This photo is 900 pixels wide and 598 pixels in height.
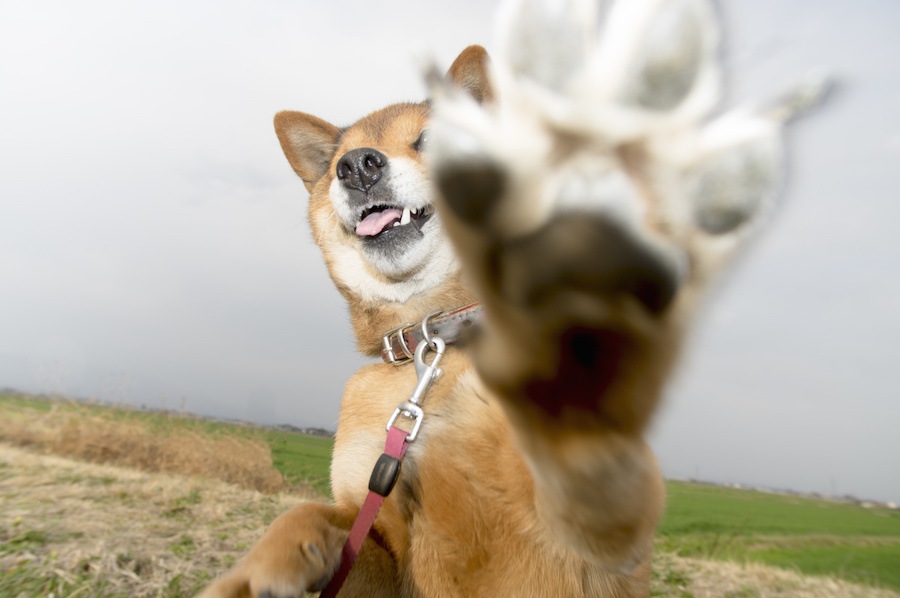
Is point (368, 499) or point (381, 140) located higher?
point (381, 140)

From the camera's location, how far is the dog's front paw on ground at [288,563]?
212 centimetres

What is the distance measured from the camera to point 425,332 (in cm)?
276

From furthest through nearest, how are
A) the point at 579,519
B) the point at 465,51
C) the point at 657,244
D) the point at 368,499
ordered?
the point at 465,51, the point at 368,499, the point at 579,519, the point at 657,244

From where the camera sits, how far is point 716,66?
3.12ft

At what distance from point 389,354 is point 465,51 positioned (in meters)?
1.89

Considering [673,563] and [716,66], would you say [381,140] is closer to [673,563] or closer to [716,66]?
[716,66]

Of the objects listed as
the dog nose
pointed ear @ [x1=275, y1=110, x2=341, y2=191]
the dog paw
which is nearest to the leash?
the dog nose

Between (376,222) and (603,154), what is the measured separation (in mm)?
2797

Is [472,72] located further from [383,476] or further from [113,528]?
[113,528]

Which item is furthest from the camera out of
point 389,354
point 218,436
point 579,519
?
point 218,436

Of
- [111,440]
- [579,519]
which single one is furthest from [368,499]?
[111,440]

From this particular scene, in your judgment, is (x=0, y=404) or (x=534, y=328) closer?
(x=534, y=328)

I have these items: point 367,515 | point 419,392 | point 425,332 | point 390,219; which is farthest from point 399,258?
point 367,515

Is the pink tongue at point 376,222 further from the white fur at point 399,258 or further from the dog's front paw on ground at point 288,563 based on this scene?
the dog's front paw on ground at point 288,563
